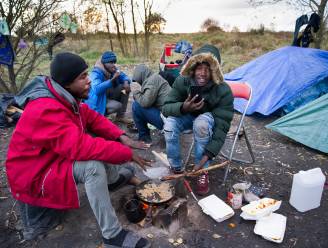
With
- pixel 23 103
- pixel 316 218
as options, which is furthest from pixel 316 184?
pixel 23 103

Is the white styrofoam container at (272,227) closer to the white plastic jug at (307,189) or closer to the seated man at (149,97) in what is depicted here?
the white plastic jug at (307,189)

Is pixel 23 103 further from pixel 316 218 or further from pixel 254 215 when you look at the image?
pixel 316 218

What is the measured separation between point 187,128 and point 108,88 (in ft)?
6.57

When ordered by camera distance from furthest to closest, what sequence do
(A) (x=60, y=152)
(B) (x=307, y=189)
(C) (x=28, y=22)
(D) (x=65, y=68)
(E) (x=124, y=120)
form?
(C) (x=28, y=22), (E) (x=124, y=120), (B) (x=307, y=189), (D) (x=65, y=68), (A) (x=60, y=152)

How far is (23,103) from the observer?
205cm

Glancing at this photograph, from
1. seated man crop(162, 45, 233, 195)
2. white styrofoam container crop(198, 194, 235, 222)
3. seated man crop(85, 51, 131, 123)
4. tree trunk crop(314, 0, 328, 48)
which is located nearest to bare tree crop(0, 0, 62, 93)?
seated man crop(85, 51, 131, 123)

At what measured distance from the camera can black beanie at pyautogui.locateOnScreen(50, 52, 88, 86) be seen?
2100 mm

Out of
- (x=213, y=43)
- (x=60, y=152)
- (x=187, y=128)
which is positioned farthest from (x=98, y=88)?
(x=213, y=43)

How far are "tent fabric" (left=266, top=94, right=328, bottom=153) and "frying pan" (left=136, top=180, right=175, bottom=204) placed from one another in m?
2.34

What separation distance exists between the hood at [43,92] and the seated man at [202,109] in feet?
4.15

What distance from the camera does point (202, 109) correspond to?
310 centimetres

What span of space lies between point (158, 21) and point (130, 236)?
14328mm

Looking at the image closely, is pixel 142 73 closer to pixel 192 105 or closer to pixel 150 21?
pixel 192 105

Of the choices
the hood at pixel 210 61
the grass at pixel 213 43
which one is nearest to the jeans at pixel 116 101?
the hood at pixel 210 61
